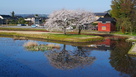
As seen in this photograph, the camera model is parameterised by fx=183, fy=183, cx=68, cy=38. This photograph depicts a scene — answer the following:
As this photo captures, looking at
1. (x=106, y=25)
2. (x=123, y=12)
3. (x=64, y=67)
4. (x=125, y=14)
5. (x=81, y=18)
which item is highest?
(x=123, y=12)

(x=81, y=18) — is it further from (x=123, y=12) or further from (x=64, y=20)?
(x=123, y=12)

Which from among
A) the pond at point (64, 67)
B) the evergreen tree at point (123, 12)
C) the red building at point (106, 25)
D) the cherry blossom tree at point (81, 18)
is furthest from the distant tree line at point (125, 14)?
the pond at point (64, 67)

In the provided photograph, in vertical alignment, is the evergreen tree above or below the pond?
above

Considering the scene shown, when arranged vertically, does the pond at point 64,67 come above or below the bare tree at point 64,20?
below

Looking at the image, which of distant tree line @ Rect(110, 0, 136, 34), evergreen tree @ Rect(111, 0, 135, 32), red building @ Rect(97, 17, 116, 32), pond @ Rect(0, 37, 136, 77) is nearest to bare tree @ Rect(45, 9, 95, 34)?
evergreen tree @ Rect(111, 0, 135, 32)

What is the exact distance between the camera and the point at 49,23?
Result: 1602 inches

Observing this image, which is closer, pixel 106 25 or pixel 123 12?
pixel 123 12

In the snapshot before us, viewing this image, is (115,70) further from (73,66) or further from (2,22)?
(2,22)

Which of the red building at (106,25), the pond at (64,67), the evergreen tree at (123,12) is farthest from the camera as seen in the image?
the red building at (106,25)

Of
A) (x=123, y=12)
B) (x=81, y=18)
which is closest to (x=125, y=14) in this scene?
(x=123, y=12)

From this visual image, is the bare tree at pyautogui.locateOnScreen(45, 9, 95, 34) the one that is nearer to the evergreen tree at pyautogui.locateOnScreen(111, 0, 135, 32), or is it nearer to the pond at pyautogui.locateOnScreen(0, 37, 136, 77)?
the evergreen tree at pyautogui.locateOnScreen(111, 0, 135, 32)

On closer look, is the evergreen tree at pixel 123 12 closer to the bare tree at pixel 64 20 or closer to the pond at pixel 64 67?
the bare tree at pixel 64 20

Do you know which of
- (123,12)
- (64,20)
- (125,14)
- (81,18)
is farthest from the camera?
(125,14)

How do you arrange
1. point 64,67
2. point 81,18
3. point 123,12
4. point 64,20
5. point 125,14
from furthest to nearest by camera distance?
point 125,14 < point 123,12 < point 81,18 < point 64,20 < point 64,67
